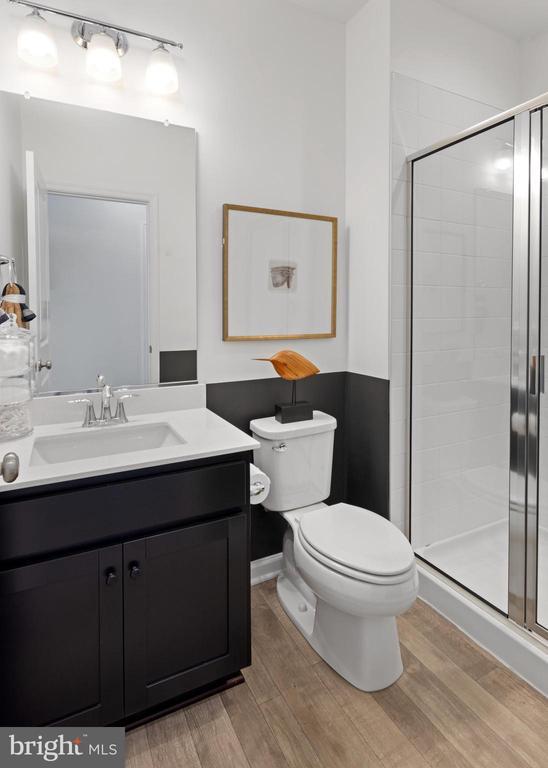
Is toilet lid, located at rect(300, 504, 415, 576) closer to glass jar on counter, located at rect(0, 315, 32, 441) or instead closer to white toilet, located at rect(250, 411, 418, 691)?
white toilet, located at rect(250, 411, 418, 691)

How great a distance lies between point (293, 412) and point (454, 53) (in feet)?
5.95

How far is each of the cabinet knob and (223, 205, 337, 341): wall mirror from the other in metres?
1.01

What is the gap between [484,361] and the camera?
6.41 feet

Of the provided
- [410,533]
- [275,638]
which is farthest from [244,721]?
[410,533]

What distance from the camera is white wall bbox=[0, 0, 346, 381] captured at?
177cm

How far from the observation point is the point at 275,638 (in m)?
1.83

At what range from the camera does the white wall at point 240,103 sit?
1.77 meters

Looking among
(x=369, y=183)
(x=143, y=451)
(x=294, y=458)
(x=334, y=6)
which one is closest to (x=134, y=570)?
(x=143, y=451)

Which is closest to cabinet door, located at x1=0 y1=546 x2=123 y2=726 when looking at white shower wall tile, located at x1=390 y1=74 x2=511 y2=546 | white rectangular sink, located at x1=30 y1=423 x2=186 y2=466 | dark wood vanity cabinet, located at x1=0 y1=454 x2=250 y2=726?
dark wood vanity cabinet, located at x1=0 y1=454 x2=250 y2=726

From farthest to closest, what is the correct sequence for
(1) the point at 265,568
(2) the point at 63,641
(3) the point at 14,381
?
1. (1) the point at 265,568
2. (3) the point at 14,381
3. (2) the point at 63,641

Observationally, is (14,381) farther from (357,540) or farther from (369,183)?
(369,183)

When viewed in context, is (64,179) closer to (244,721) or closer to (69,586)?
(69,586)

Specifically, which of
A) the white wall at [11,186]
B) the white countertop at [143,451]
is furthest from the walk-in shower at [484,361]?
the white wall at [11,186]

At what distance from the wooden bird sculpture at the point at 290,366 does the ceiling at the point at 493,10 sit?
1.55m
